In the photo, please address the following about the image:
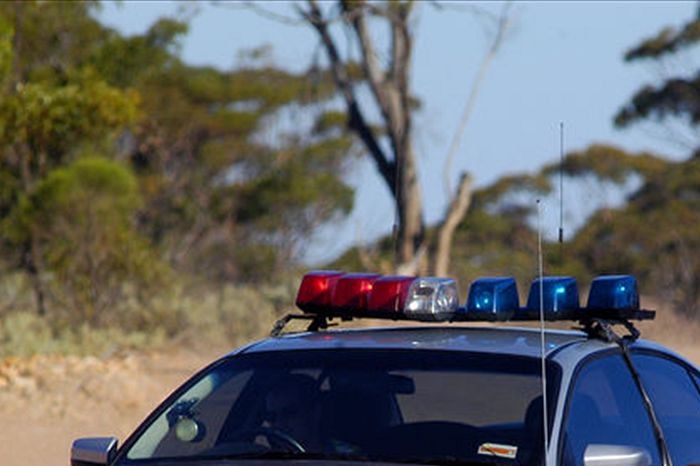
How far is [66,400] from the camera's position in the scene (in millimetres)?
13055

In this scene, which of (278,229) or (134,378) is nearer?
(134,378)

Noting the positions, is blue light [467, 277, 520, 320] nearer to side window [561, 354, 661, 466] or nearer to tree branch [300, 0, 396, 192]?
side window [561, 354, 661, 466]

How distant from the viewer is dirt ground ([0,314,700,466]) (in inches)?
449

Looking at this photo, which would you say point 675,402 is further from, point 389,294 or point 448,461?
point 448,461

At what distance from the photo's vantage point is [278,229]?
32531 millimetres

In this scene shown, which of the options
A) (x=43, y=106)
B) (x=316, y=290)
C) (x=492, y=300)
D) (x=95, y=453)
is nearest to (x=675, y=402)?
(x=492, y=300)

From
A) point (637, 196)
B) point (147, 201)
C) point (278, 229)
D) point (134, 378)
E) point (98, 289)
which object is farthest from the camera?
point (637, 196)

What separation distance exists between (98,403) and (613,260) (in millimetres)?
19642

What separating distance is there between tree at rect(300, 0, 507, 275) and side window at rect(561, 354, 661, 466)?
13196 millimetres

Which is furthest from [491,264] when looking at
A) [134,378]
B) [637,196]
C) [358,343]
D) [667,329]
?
[358,343]

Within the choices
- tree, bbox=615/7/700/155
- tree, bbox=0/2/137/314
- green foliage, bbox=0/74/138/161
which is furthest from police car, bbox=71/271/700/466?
tree, bbox=615/7/700/155

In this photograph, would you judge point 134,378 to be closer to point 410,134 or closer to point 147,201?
point 410,134

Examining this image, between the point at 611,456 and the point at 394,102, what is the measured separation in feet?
50.4

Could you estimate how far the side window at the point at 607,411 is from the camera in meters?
5.16
